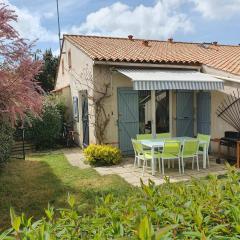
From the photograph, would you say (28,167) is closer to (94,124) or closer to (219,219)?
(94,124)

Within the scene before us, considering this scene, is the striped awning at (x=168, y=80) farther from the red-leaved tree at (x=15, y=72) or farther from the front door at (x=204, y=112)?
the red-leaved tree at (x=15, y=72)

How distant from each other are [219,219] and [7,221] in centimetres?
754

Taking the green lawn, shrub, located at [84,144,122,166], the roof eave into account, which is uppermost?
the roof eave

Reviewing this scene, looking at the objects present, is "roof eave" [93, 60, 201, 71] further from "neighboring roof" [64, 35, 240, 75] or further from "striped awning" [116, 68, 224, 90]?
"striped awning" [116, 68, 224, 90]

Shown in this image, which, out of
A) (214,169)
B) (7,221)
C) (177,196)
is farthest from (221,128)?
(177,196)

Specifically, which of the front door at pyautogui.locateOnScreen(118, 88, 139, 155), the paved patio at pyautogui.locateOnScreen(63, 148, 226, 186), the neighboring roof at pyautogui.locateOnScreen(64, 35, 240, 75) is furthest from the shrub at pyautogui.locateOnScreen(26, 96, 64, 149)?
the front door at pyautogui.locateOnScreen(118, 88, 139, 155)

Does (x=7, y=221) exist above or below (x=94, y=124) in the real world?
below

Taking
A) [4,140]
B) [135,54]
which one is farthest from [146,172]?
[135,54]

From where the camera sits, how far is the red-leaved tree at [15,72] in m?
8.39

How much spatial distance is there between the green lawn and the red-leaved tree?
3189 mm

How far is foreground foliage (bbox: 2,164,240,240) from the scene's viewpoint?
2.74 meters

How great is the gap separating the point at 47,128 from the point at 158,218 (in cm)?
2102

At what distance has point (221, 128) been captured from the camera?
736 inches

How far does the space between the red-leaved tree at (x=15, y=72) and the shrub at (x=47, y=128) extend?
14.4 metres
